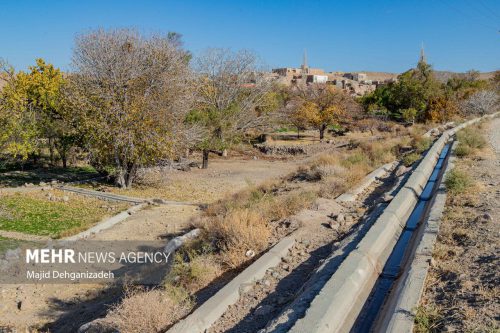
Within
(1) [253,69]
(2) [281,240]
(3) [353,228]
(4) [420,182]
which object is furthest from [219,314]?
(1) [253,69]

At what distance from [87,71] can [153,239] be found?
9365 millimetres

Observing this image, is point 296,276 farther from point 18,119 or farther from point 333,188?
point 18,119

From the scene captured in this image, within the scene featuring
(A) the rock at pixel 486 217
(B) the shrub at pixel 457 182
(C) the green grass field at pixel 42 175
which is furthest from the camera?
(C) the green grass field at pixel 42 175

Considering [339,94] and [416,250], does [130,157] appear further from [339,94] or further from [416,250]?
[339,94]

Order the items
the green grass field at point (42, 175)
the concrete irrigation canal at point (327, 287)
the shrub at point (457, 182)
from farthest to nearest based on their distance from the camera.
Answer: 1. the green grass field at point (42, 175)
2. the shrub at point (457, 182)
3. the concrete irrigation canal at point (327, 287)

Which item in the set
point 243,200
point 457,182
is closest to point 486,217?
point 457,182

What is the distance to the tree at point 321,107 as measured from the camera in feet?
121

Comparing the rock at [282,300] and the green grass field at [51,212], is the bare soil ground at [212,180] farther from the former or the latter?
the rock at [282,300]

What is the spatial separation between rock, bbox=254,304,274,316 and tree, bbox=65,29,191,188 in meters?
12.9

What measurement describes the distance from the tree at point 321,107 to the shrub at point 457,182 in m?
28.1

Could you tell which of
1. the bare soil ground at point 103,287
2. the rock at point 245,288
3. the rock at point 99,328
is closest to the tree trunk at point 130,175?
the bare soil ground at point 103,287

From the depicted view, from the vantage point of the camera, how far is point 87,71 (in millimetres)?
16953

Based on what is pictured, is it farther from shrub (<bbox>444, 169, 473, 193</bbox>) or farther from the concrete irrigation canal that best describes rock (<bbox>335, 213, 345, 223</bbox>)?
shrub (<bbox>444, 169, 473, 193</bbox>)

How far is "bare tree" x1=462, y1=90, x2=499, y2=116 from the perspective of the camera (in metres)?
38.0
